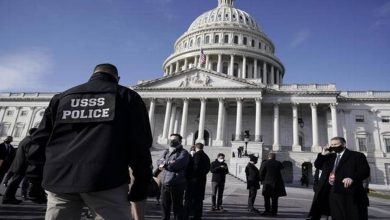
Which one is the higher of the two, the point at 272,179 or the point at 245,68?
the point at 245,68

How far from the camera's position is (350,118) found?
4338cm

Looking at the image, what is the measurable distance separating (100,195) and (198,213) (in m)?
5.55

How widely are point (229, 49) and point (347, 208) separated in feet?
194

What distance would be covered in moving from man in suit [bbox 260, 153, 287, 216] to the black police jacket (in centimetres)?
761

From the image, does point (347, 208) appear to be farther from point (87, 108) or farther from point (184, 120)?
point (184, 120)

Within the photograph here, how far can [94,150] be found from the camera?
9.50ft

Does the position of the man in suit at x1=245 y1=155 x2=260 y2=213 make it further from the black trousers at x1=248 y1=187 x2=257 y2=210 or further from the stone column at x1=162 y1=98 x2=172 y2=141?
the stone column at x1=162 y1=98 x2=172 y2=141

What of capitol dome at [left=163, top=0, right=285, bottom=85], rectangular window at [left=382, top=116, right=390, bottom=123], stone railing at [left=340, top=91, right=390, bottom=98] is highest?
capitol dome at [left=163, top=0, right=285, bottom=85]

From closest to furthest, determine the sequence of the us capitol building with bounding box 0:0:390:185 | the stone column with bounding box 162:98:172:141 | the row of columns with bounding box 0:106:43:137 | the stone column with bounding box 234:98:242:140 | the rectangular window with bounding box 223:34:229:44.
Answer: the us capitol building with bounding box 0:0:390:185 → the stone column with bounding box 234:98:242:140 → the stone column with bounding box 162:98:172:141 → the row of columns with bounding box 0:106:43:137 → the rectangular window with bounding box 223:34:229:44

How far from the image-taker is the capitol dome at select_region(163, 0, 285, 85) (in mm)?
62406

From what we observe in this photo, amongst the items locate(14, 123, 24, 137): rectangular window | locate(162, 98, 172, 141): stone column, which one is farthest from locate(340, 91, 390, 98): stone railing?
locate(14, 123, 24, 137): rectangular window

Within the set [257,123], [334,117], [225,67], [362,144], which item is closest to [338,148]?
[257,123]

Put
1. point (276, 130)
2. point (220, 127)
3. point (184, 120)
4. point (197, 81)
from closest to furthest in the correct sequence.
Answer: point (276, 130)
point (220, 127)
point (184, 120)
point (197, 81)

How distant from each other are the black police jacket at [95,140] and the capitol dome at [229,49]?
55.2m
